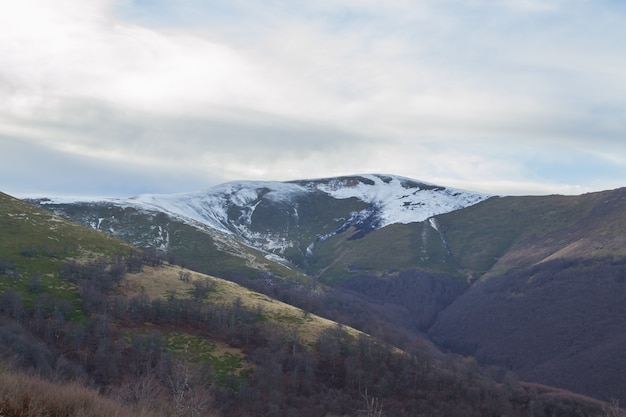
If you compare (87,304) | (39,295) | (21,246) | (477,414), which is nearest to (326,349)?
(477,414)

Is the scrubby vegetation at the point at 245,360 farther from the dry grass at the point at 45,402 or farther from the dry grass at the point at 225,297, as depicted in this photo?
the dry grass at the point at 45,402

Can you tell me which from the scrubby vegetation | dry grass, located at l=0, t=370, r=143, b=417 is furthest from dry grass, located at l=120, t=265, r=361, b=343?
dry grass, located at l=0, t=370, r=143, b=417

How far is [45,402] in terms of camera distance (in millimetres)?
20734

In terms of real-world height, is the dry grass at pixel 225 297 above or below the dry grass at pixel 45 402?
below

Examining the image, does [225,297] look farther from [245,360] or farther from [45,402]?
[45,402]

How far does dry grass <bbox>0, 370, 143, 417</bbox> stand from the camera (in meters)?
19.3

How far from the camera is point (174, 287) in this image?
184m

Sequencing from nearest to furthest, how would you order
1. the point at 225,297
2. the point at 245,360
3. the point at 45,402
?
the point at 45,402, the point at 245,360, the point at 225,297

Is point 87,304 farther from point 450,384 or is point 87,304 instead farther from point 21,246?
point 450,384

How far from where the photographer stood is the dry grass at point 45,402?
19297 mm

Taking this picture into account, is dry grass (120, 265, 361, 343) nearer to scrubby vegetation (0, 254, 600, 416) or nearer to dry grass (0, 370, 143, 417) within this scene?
scrubby vegetation (0, 254, 600, 416)

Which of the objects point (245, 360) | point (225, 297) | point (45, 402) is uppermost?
point (45, 402)

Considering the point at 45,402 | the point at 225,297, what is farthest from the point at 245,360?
the point at 45,402

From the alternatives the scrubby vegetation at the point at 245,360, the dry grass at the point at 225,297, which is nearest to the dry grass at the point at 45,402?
the scrubby vegetation at the point at 245,360
